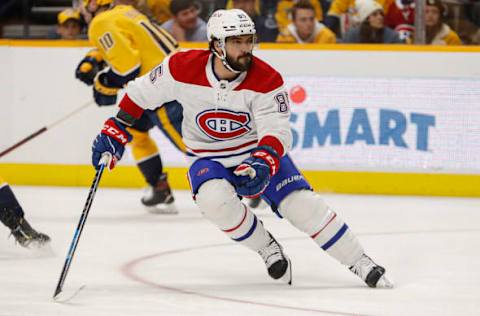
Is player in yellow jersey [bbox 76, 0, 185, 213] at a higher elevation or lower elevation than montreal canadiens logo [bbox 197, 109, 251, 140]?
lower

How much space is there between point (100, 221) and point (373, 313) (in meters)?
2.51

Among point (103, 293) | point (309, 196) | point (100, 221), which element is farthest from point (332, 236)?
point (100, 221)

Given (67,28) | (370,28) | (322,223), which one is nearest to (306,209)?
(322,223)

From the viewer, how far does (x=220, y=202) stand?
3.83 m

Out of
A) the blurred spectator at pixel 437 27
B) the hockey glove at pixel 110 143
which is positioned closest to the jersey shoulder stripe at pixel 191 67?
the hockey glove at pixel 110 143

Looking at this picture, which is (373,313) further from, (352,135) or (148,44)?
(352,135)

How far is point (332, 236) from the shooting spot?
386 centimetres

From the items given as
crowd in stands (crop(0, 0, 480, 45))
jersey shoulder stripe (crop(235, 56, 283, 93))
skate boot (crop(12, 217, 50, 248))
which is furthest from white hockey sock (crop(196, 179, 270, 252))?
crowd in stands (crop(0, 0, 480, 45))

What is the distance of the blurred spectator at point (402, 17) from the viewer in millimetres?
6801

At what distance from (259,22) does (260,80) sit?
305 centimetres

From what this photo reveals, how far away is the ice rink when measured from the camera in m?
3.51

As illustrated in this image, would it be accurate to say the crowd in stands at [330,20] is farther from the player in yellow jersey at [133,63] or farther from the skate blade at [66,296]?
the skate blade at [66,296]

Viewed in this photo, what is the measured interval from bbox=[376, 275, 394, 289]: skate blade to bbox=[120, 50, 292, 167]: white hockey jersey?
535 mm

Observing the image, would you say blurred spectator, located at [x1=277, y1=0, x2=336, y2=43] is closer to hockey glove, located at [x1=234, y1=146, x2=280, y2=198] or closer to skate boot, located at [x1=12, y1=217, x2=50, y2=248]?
skate boot, located at [x1=12, y1=217, x2=50, y2=248]
